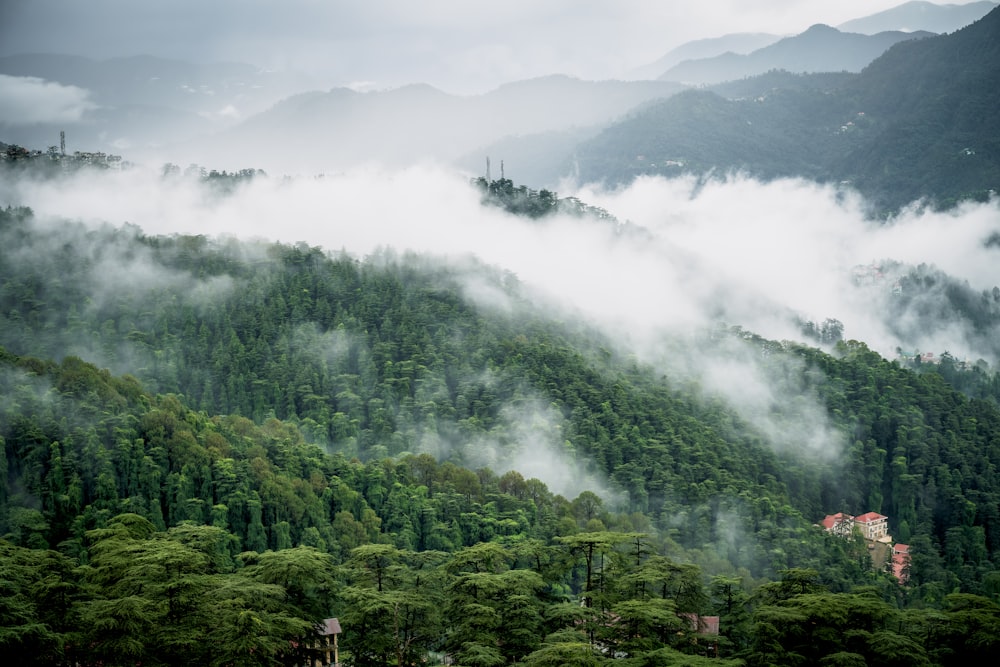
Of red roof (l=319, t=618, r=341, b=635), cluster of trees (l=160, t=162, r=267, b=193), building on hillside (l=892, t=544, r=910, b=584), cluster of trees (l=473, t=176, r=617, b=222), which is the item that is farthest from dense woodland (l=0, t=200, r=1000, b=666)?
cluster of trees (l=473, t=176, r=617, b=222)

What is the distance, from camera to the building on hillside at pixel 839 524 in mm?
67031

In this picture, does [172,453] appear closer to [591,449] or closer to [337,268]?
[591,449]

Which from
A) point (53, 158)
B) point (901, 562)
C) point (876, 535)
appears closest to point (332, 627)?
point (901, 562)

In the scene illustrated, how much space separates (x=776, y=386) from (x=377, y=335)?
36673mm

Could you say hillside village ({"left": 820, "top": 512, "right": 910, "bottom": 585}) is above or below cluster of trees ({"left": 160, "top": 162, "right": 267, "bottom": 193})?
below

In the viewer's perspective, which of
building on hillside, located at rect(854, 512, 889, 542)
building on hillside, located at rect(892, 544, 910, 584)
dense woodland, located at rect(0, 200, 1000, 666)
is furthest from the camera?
building on hillside, located at rect(854, 512, 889, 542)

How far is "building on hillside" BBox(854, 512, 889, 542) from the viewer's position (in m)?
69.5

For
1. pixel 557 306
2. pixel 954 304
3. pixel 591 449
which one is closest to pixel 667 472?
pixel 591 449

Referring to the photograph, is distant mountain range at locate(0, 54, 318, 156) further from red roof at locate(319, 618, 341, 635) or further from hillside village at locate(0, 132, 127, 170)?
red roof at locate(319, 618, 341, 635)

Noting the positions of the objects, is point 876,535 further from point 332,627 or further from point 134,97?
point 134,97

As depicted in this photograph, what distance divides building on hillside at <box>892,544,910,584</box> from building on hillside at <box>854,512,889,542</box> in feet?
4.73

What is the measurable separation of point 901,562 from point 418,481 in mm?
34714

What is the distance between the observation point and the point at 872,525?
2756 inches

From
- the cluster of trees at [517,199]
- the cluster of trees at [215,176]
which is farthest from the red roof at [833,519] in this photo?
the cluster of trees at [215,176]
